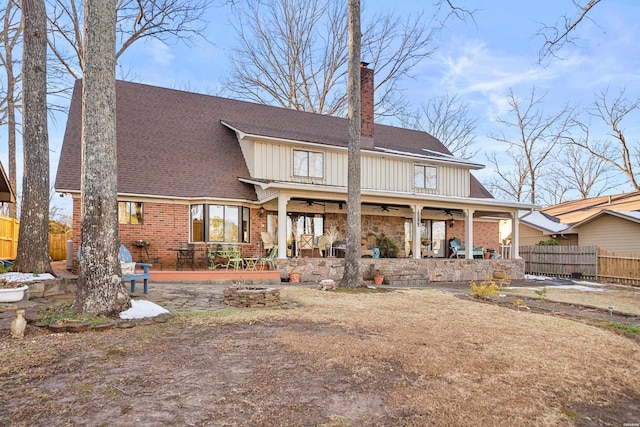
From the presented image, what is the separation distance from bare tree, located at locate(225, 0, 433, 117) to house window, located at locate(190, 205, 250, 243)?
517 inches

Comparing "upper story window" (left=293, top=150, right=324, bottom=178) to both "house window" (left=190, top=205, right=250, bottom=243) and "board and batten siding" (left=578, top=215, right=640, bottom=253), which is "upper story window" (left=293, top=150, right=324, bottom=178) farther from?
"board and batten siding" (left=578, top=215, right=640, bottom=253)

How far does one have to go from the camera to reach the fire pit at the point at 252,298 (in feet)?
24.6

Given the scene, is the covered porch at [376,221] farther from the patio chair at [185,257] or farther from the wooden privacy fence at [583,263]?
the patio chair at [185,257]

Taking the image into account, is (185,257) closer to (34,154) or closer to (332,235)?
(332,235)

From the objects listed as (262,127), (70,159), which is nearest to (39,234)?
(70,159)

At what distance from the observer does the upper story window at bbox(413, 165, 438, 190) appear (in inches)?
720

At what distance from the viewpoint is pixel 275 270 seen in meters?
12.6

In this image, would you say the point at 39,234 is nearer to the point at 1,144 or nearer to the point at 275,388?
the point at 275,388

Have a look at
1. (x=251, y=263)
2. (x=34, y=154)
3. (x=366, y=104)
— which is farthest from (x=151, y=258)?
(x=366, y=104)

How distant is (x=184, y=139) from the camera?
1577 centimetres

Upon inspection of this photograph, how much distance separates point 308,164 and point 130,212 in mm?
6313

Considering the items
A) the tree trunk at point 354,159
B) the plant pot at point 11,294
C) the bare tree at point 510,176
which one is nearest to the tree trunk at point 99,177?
the plant pot at point 11,294

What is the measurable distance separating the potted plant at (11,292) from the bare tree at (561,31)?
984 centimetres

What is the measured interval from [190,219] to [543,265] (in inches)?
611
